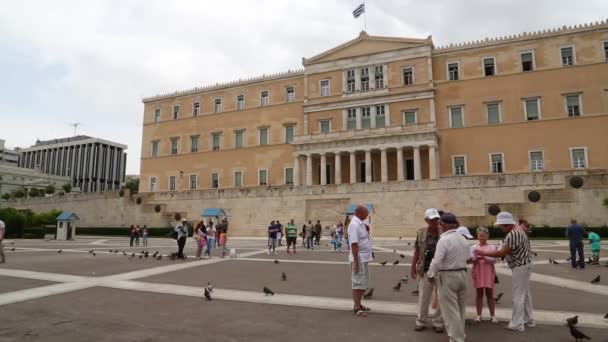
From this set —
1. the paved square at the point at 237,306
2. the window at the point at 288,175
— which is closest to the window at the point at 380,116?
the window at the point at 288,175

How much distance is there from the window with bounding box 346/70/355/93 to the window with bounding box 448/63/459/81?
10.6m

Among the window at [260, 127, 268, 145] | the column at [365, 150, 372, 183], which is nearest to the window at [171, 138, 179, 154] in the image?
the window at [260, 127, 268, 145]

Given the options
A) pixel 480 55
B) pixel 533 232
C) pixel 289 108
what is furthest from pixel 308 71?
pixel 533 232

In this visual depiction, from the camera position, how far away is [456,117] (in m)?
41.7

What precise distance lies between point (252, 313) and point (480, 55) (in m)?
42.4

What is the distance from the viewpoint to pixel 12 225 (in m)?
33.1

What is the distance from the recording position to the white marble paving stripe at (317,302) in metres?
6.31

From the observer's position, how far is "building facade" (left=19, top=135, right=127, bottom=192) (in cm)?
15325

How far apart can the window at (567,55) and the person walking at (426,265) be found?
41.3 meters

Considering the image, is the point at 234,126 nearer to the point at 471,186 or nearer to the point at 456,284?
the point at 471,186

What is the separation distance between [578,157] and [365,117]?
21009 millimetres

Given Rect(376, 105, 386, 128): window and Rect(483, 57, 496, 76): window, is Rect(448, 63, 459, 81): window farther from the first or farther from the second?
Rect(376, 105, 386, 128): window

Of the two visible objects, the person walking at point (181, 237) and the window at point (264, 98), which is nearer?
the person walking at point (181, 237)

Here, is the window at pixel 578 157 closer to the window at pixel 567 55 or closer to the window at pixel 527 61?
the window at pixel 567 55
